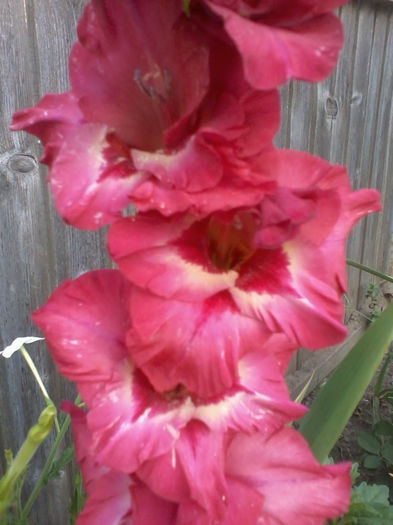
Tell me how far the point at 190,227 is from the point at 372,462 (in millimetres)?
1648

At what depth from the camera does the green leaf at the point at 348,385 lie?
2.15 ft

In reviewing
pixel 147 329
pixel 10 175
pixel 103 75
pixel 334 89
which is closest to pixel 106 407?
pixel 147 329

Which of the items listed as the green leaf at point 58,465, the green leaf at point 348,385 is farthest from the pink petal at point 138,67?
the green leaf at point 58,465

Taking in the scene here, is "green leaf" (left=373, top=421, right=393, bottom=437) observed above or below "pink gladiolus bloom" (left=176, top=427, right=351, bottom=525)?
below

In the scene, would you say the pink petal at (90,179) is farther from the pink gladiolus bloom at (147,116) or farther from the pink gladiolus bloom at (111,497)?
the pink gladiolus bloom at (111,497)

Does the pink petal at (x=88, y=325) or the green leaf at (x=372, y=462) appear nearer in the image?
the pink petal at (x=88, y=325)

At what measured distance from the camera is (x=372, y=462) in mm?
1872

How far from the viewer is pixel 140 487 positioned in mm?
582

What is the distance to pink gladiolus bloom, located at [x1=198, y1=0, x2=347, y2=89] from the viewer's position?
1.32 ft

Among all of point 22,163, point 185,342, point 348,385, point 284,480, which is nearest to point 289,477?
point 284,480

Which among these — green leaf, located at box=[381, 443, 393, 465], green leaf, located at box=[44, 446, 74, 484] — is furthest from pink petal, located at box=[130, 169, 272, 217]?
green leaf, located at box=[381, 443, 393, 465]

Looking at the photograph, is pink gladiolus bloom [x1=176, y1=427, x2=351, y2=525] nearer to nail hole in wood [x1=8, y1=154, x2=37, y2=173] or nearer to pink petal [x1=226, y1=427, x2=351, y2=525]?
pink petal [x1=226, y1=427, x2=351, y2=525]

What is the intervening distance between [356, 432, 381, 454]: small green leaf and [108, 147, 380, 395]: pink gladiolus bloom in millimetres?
1555

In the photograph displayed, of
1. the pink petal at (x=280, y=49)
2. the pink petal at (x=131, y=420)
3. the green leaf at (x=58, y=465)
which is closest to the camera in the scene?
the pink petal at (x=280, y=49)
